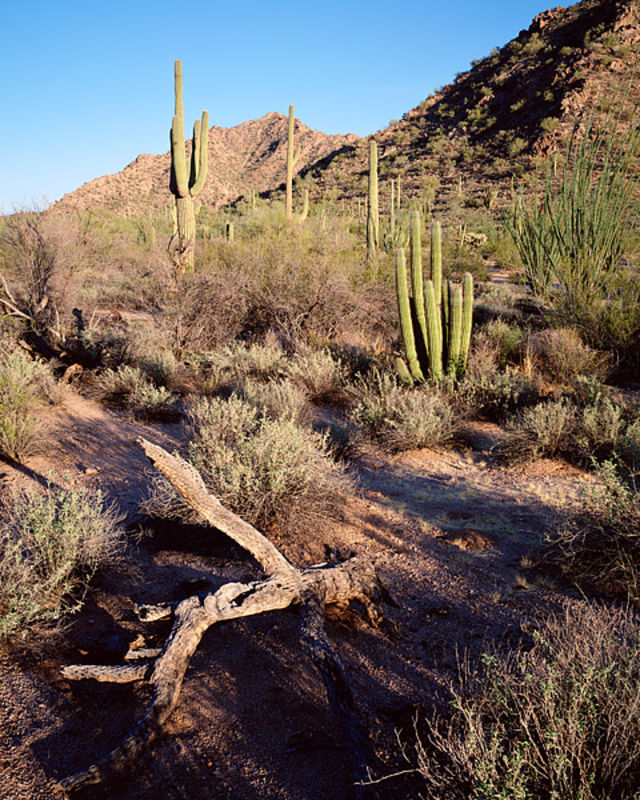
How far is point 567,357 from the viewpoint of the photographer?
9062 mm

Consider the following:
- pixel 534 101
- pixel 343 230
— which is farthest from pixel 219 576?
pixel 534 101

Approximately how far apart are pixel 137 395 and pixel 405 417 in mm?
4114

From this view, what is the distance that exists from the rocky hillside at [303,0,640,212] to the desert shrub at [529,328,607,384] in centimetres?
2142

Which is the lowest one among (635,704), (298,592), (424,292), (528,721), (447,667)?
(447,667)

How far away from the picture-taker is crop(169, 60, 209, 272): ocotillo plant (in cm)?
1320

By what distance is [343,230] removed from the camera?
14.3m

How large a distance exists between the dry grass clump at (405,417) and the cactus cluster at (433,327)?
0.56m

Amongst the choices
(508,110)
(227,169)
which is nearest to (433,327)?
(508,110)

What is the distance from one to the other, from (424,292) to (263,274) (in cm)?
474

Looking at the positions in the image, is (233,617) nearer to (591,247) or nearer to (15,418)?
(15,418)

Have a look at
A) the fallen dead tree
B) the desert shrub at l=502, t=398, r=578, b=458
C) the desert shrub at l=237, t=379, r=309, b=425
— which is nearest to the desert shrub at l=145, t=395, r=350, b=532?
the fallen dead tree

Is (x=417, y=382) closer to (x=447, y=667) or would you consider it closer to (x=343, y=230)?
(x=447, y=667)

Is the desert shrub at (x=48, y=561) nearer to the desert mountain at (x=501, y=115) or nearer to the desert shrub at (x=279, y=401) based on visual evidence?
the desert shrub at (x=279, y=401)

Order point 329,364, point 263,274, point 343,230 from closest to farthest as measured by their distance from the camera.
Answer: point 329,364 → point 263,274 → point 343,230
